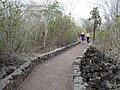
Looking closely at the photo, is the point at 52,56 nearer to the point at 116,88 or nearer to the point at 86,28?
the point at 116,88

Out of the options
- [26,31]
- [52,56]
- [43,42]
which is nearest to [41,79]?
[26,31]

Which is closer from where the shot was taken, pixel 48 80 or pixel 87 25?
pixel 48 80

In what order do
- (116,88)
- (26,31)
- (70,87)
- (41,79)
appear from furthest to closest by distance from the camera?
(26,31)
(116,88)
(41,79)
(70,87)

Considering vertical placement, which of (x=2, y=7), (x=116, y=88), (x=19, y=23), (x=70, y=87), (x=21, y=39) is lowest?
(x=116, y=88)

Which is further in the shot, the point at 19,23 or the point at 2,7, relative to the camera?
the point at 19,23

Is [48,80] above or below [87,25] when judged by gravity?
below

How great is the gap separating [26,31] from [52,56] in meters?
2.50

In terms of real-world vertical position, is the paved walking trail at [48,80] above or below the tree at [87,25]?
below

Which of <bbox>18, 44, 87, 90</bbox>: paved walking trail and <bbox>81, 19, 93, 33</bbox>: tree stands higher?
<bbox>81, 19, 93, 33</bbox>: tree

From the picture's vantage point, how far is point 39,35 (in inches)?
752

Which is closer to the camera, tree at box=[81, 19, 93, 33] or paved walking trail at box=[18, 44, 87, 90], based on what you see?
paved walking trail at box=[18, 44, 87, 90]

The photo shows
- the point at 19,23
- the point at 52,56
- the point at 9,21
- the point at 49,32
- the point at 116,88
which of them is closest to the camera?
the point at 116,88

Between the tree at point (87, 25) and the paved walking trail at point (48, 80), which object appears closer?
the paved walking trail at point (48, 80)

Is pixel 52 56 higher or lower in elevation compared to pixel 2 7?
lower
